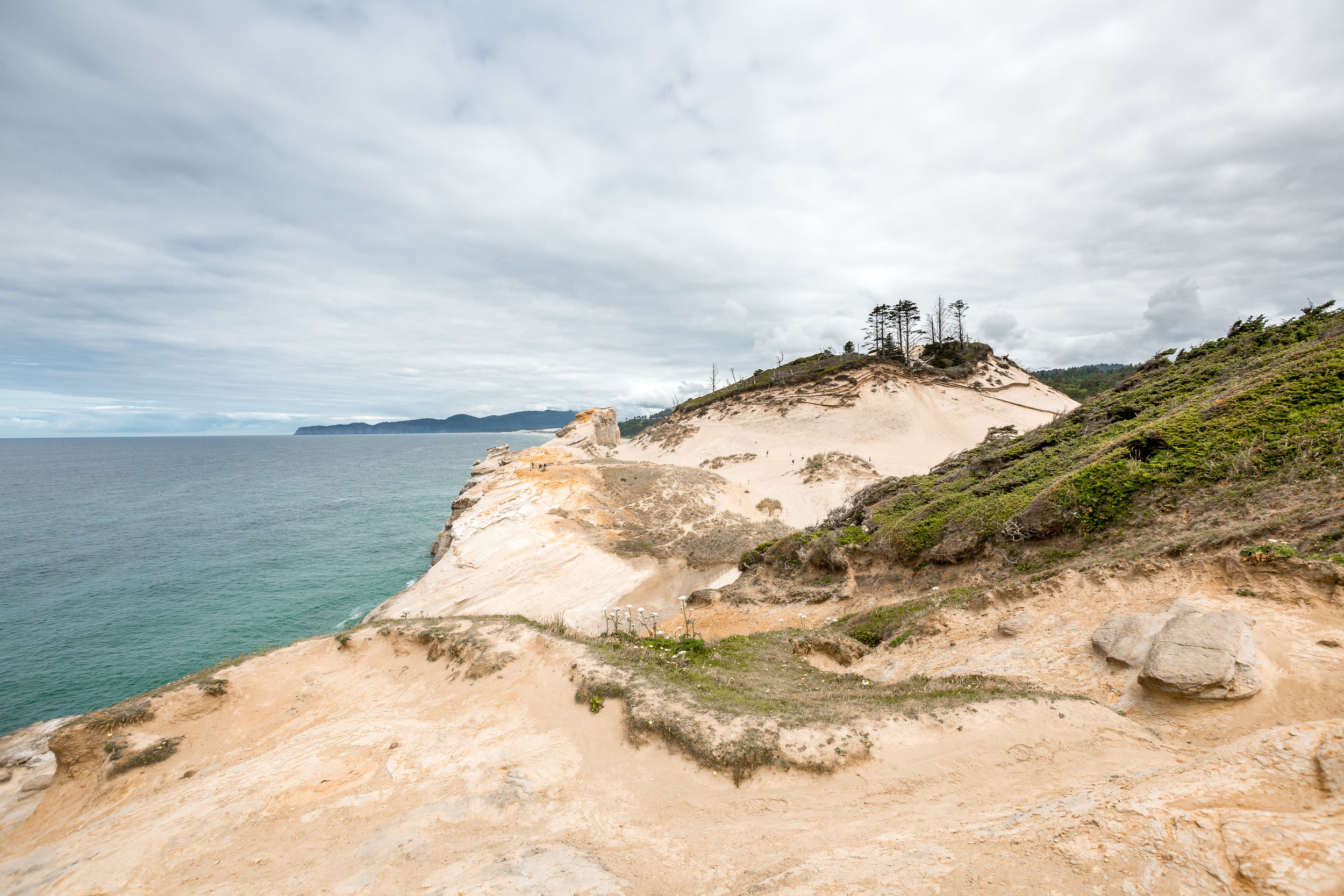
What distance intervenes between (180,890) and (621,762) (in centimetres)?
598

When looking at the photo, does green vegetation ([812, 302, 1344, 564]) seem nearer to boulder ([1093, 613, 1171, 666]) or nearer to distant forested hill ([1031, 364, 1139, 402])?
boulder ([1093, 613, 1171, 666])

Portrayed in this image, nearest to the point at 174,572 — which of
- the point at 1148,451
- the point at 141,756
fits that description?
the point at 141,756

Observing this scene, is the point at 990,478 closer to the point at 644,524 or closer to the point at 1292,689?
the point at 1292,689

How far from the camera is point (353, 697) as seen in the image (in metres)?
11.2

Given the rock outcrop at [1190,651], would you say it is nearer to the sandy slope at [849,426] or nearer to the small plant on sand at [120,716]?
the small plant on sand at [120,716]

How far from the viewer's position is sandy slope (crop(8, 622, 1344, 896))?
434 cm

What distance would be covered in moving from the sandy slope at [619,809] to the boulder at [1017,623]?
2.72 m

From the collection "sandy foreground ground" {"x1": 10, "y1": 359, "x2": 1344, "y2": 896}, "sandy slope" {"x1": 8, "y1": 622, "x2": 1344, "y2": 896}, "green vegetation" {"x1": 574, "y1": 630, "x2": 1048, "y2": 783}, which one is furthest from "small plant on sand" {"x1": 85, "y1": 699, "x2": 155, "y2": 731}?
"green vegetation" {"x1": 574, "y1": 630, "x2": 1048, "y2": 783}

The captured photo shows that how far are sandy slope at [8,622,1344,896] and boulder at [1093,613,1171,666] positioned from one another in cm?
125

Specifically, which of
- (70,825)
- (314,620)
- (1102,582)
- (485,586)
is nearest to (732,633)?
(1102,582)

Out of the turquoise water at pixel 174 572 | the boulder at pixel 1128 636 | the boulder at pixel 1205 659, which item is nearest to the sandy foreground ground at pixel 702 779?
the boulder at pixel 1205 659

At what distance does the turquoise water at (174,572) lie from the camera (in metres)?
21.6

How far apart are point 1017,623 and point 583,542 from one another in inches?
777

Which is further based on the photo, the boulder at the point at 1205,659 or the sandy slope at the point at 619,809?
the boulder at the point at 1205,659
